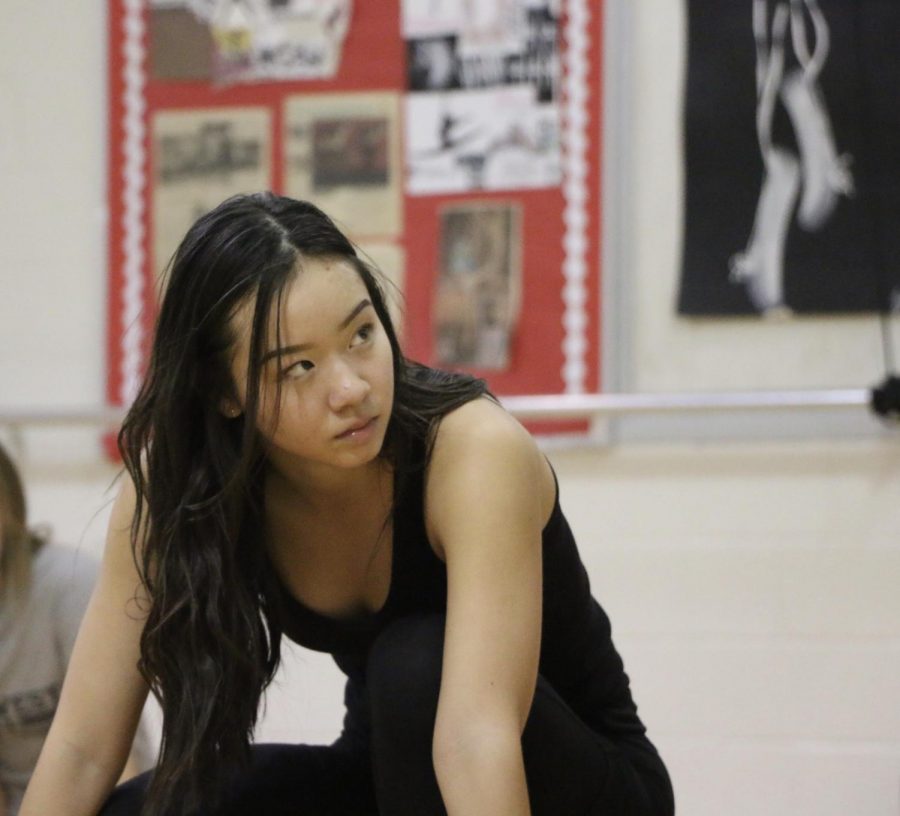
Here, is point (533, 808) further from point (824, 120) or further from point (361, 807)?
point (824, 120)

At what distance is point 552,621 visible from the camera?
0.99 meters

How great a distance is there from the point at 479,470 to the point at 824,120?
1033 millimetres

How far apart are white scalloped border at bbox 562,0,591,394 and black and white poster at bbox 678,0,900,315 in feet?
0.46

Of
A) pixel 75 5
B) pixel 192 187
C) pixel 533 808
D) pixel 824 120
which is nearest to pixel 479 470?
pixel 533 808

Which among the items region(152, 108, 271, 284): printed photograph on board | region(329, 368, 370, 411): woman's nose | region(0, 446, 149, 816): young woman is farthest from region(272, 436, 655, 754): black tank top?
region(152, 108, 271, 284): printed photograph on board

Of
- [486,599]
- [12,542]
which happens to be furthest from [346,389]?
[12,542]

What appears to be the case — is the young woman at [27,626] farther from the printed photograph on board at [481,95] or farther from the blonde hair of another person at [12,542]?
the printed photograph on board at [481,95]

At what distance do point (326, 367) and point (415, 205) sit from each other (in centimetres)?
101

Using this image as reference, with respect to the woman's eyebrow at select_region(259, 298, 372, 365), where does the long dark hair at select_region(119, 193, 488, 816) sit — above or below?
below

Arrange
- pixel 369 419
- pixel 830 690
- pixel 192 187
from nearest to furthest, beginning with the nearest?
pixel 369 419 → pixel 830 690 → pixel 192 187

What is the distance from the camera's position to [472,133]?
6.00ft

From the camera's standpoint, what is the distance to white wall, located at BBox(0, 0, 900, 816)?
1.66 metres

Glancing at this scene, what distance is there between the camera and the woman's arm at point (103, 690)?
1.01 m

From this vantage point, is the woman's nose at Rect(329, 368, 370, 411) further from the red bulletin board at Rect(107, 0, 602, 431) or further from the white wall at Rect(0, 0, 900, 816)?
the red bulletin board at Rect(107, 0, 602, 431)
